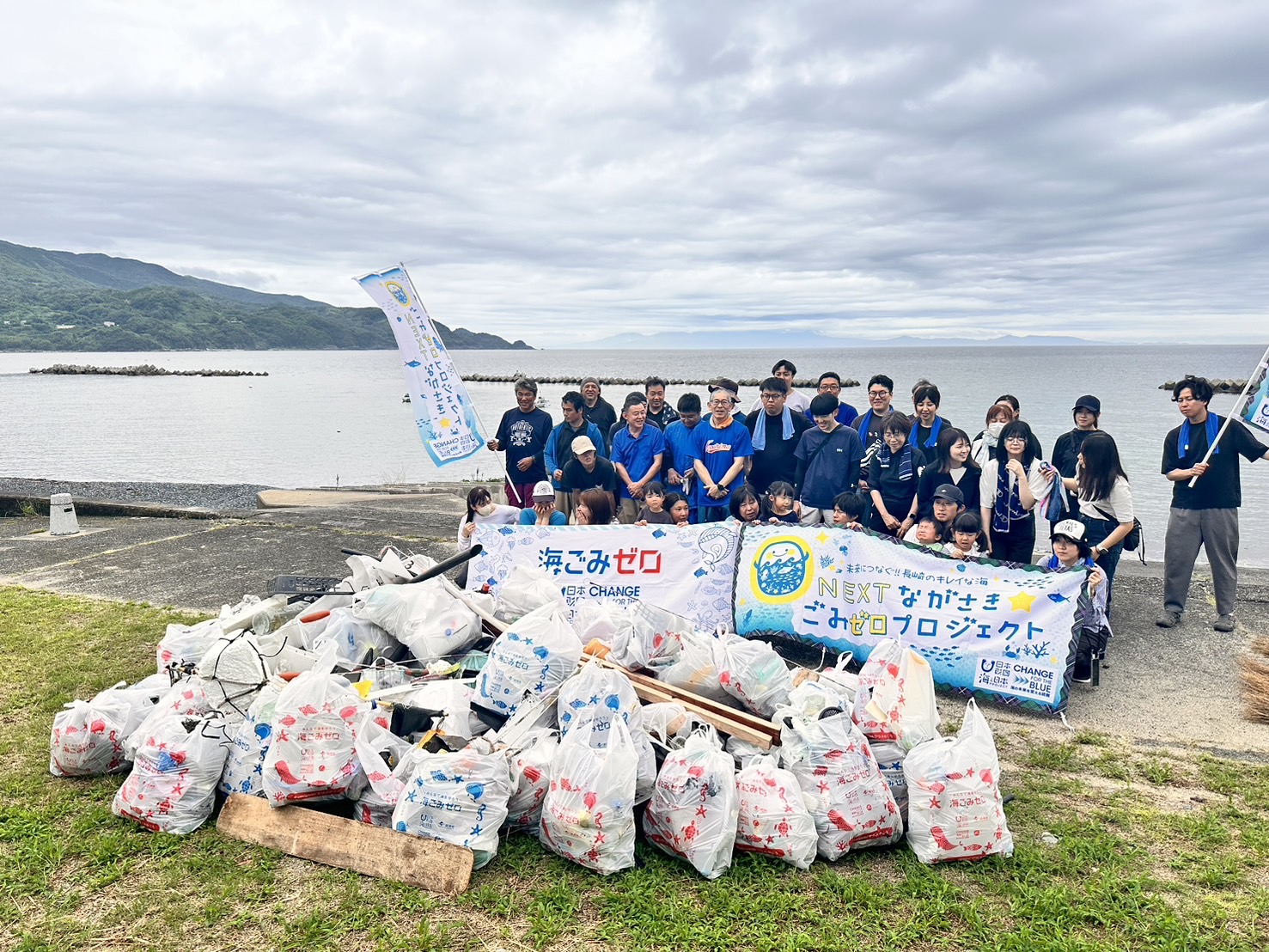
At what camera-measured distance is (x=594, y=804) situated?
3.61 meters

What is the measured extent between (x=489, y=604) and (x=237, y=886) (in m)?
2.64

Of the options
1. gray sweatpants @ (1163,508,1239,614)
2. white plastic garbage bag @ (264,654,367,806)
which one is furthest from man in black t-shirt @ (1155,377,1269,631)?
white plastic garbage bag @ (264,654,367,806)

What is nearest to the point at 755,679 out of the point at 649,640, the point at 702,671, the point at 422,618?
the point at 702,671

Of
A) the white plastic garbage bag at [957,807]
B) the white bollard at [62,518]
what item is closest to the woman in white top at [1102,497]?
the white plastic garbage bag at [957,807]

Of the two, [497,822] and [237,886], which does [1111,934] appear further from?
[237,886]

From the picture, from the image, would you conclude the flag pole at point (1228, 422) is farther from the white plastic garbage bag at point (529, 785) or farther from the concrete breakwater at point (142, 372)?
the concrete breakwater at point (142, 372)

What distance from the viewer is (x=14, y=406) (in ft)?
163

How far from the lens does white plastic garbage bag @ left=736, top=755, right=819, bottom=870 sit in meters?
3.68

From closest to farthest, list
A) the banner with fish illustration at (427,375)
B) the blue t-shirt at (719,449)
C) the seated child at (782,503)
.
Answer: the seated child at (782,503) → the blue t-shirt at (719,449) → the banner with fish illustration at (427,375)

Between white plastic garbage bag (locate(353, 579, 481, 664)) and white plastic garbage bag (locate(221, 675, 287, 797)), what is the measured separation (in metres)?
1.14

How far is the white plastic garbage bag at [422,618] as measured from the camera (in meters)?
5.23

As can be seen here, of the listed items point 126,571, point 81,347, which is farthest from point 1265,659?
point 81,347

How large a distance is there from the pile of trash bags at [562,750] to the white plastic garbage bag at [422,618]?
0.61 feet

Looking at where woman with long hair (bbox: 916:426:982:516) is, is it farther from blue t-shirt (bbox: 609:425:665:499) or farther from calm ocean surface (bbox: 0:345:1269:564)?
calm ocean surface (bbox: 0:345:1269:564)
